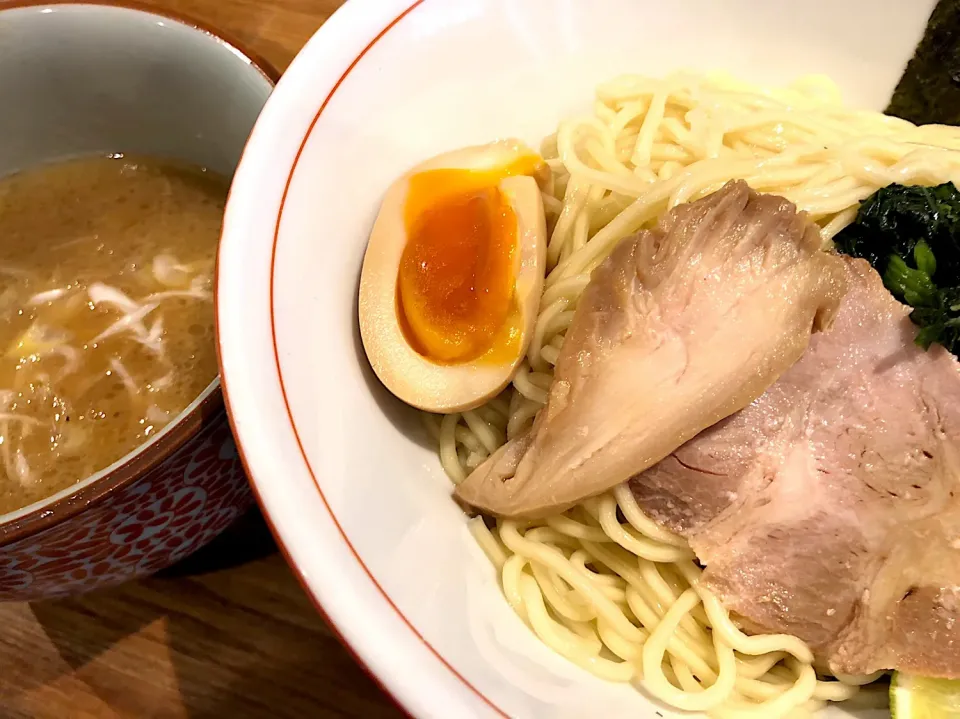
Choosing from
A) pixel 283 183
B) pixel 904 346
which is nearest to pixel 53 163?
pixel 283 183

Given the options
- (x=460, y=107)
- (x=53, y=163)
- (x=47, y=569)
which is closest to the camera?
(x=47, y=569)

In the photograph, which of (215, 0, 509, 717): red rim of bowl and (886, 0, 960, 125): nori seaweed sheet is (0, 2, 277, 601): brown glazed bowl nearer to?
(215, 0, 509, 717): red rim of bowl

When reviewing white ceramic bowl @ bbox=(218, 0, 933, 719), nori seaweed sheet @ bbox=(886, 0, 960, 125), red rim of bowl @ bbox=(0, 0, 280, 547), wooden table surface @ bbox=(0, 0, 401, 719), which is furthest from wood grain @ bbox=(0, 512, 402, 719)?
nori seaweed sheet @ bbox=(886, 0, 960, 125)

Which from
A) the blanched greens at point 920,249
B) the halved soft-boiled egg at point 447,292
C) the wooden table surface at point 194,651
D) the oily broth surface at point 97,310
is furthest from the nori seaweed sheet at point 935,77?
the wooden table surface at point 194,651

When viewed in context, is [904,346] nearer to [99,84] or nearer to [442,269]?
[442,269]

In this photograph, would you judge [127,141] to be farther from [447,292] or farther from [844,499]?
[844,499]

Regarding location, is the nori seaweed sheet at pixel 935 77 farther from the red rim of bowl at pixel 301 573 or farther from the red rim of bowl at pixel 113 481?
the red rim of bowl at pixel 113 481
